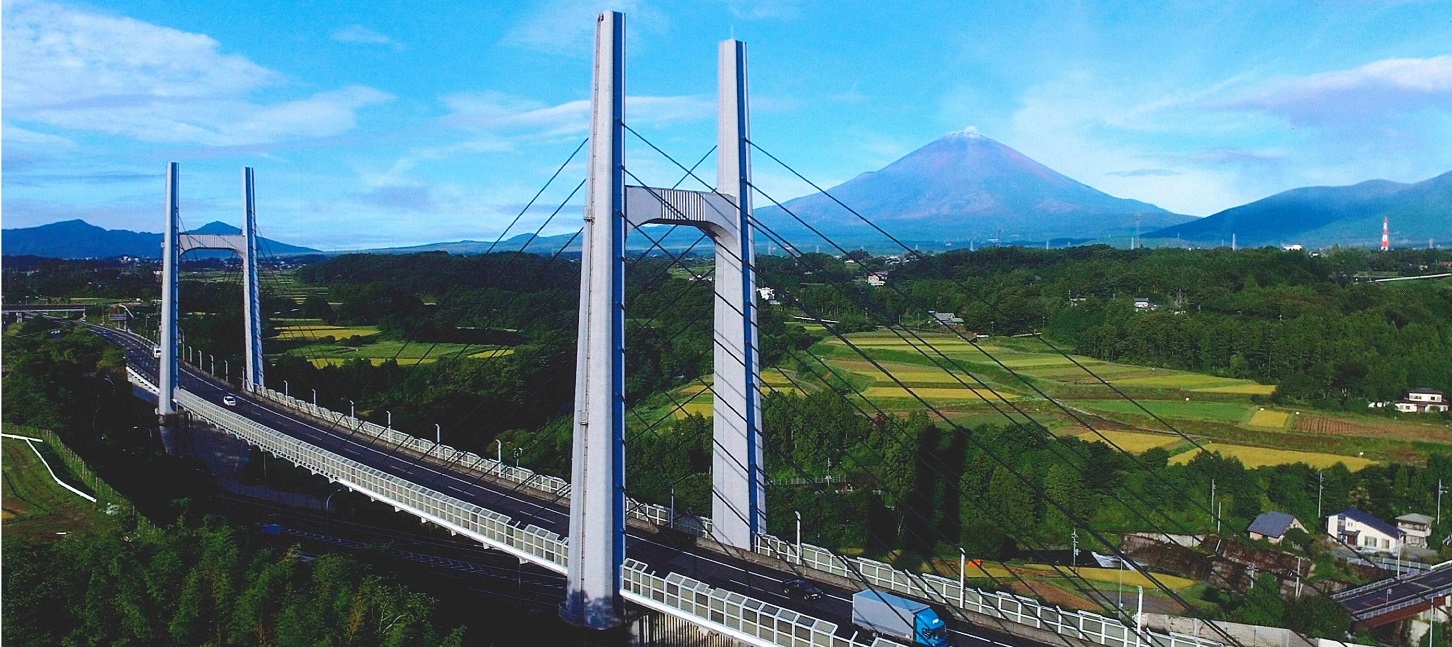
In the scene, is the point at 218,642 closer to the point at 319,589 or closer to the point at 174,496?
the point at 319,589

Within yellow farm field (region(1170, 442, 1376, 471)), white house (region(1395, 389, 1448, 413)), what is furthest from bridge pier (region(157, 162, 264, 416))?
white house (region(1395, 389, 1448, 413))

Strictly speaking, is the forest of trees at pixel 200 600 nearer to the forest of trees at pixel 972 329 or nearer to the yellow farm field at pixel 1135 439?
the forest of trees at pixel 972 329

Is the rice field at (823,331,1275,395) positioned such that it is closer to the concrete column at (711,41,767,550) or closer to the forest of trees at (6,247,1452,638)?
the forest of trees at (6,247,1452,638)

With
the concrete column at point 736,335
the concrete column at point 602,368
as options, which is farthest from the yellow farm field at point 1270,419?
the concrete column at point 602,368

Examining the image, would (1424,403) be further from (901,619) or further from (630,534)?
(901,619)

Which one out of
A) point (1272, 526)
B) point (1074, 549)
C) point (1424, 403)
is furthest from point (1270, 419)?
point (1074, 549)

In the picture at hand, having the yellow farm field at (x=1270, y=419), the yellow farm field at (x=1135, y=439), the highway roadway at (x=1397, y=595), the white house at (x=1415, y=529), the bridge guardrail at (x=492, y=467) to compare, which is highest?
the bridge guardrail at (x=492, y=467)
